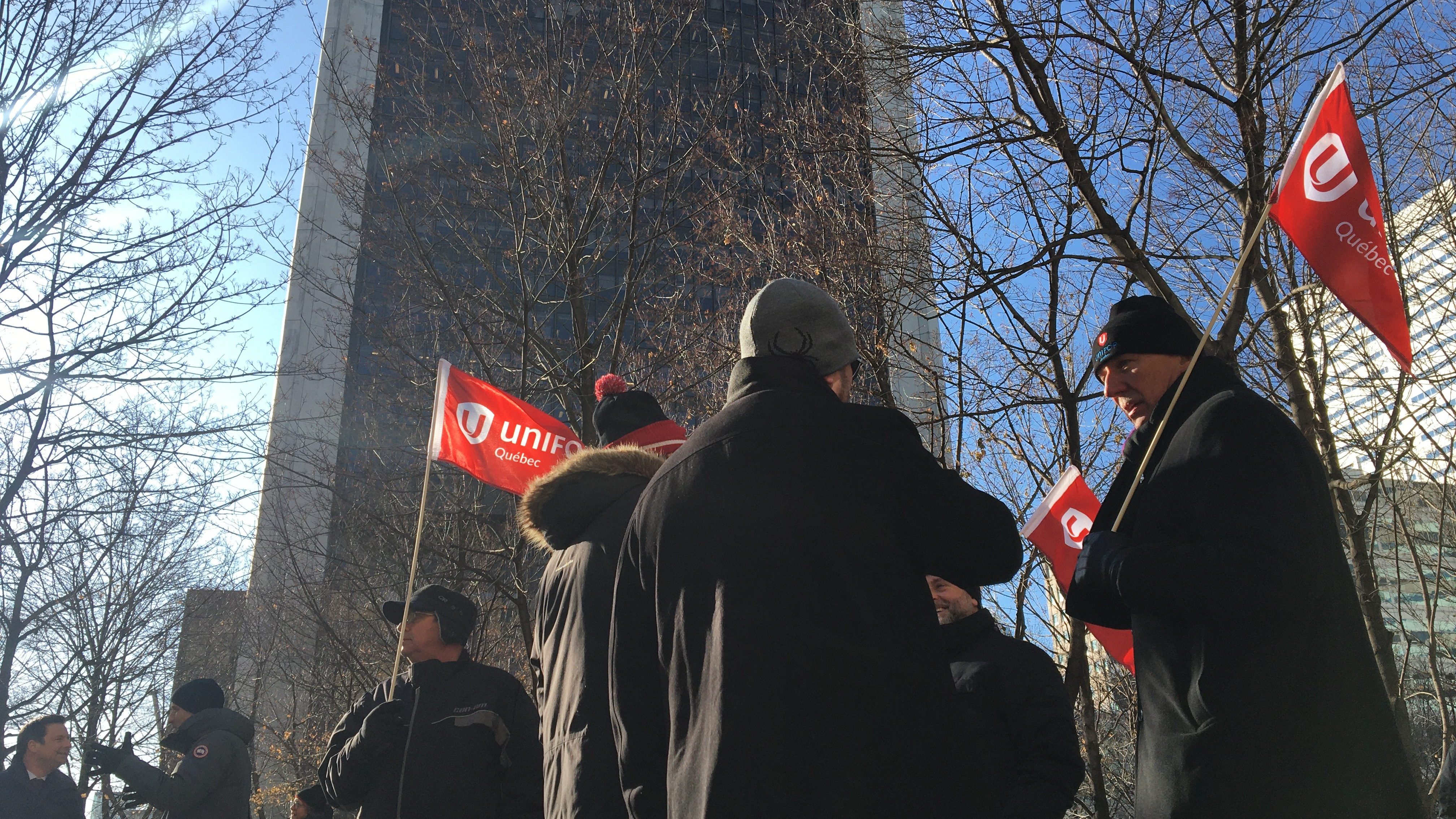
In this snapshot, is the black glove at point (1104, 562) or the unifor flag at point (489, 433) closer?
the black glove at point (1104, 562)

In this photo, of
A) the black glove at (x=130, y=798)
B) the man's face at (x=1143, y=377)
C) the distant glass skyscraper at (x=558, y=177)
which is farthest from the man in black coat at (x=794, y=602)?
the distant glass skyscraper at (x=558, y=177)

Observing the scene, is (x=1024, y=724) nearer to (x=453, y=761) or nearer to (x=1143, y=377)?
(x=1143, y=377)

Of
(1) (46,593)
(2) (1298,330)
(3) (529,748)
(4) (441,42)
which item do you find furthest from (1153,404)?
(1) (46,593)

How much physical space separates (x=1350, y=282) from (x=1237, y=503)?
1342 mm

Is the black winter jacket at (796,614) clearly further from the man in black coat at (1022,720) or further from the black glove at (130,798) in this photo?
the black glove at (130,798)

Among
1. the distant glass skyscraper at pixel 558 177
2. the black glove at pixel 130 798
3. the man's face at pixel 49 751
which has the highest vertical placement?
the distant glass skyscraper at pixel 558 177

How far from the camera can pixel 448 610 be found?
4.86m

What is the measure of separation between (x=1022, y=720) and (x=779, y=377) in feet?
5.56

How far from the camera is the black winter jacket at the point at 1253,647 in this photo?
2.20m

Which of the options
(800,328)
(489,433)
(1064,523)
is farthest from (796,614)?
(489,433)

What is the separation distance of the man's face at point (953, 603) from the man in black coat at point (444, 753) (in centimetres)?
179

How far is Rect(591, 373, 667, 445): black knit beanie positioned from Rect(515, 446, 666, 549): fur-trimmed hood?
0.57 meters

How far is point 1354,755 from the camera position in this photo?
2209 millimetres

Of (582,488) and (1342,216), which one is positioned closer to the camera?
(1342,216)
